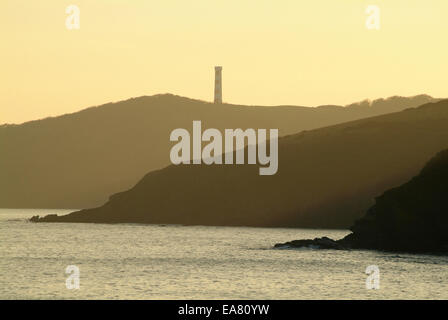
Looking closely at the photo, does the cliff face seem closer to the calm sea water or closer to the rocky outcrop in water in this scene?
the rocky outcrop in water

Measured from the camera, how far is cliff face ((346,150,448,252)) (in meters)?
127

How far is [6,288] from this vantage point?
81375 millimetres

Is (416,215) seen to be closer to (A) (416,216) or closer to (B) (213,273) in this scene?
(A) (416,216)

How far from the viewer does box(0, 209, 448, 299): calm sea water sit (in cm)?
7844

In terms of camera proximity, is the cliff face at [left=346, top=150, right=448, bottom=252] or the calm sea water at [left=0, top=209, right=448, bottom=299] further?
the cliff face at [left=346, top=150, right=448, bottom=252]

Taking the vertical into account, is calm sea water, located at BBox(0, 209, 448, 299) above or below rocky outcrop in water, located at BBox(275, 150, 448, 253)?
below

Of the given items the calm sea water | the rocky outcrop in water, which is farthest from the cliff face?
the calm sea water

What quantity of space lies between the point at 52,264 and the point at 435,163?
192 feet

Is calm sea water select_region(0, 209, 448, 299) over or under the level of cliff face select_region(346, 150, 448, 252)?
under

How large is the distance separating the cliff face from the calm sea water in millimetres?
3743

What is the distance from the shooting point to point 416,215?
12812 cm

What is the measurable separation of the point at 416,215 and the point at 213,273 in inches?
1586
